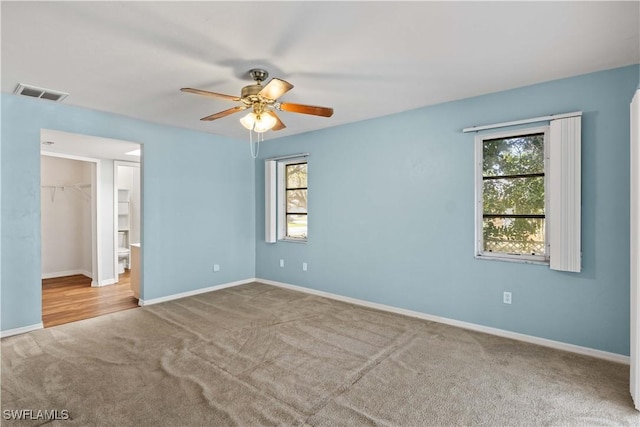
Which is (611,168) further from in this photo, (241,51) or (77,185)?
(77,185)

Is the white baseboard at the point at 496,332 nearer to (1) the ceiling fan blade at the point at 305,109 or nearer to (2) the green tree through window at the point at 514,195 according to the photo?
(2) the green tree through window at the point at 514,195

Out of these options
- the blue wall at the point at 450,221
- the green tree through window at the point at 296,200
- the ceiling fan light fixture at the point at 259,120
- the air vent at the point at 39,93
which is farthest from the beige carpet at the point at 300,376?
the air vent at the point at 39,93

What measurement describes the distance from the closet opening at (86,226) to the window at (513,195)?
4.34 m

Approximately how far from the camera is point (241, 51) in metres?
2.46

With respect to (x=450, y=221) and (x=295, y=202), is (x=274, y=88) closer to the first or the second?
(x=450, y=221)

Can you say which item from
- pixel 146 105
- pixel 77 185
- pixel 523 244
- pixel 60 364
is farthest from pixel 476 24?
pixel 77 185

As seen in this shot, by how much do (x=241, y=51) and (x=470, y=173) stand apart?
2.60 meters

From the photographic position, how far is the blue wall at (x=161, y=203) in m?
→ 3.40

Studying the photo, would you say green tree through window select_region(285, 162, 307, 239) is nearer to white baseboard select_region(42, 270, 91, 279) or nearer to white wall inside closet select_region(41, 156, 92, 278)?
white wall inside closet select_region(41, 156, 92, 278)

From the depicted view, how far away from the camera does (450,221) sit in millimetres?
3691

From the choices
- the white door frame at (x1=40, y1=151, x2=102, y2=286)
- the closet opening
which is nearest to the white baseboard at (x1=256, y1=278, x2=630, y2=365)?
the closet opening

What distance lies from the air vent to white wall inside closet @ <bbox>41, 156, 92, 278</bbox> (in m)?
3.07

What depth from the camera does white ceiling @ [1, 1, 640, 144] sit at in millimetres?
1991

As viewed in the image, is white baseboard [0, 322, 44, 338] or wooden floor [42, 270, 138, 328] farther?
wooden floor [42, 270, 138, 328]
